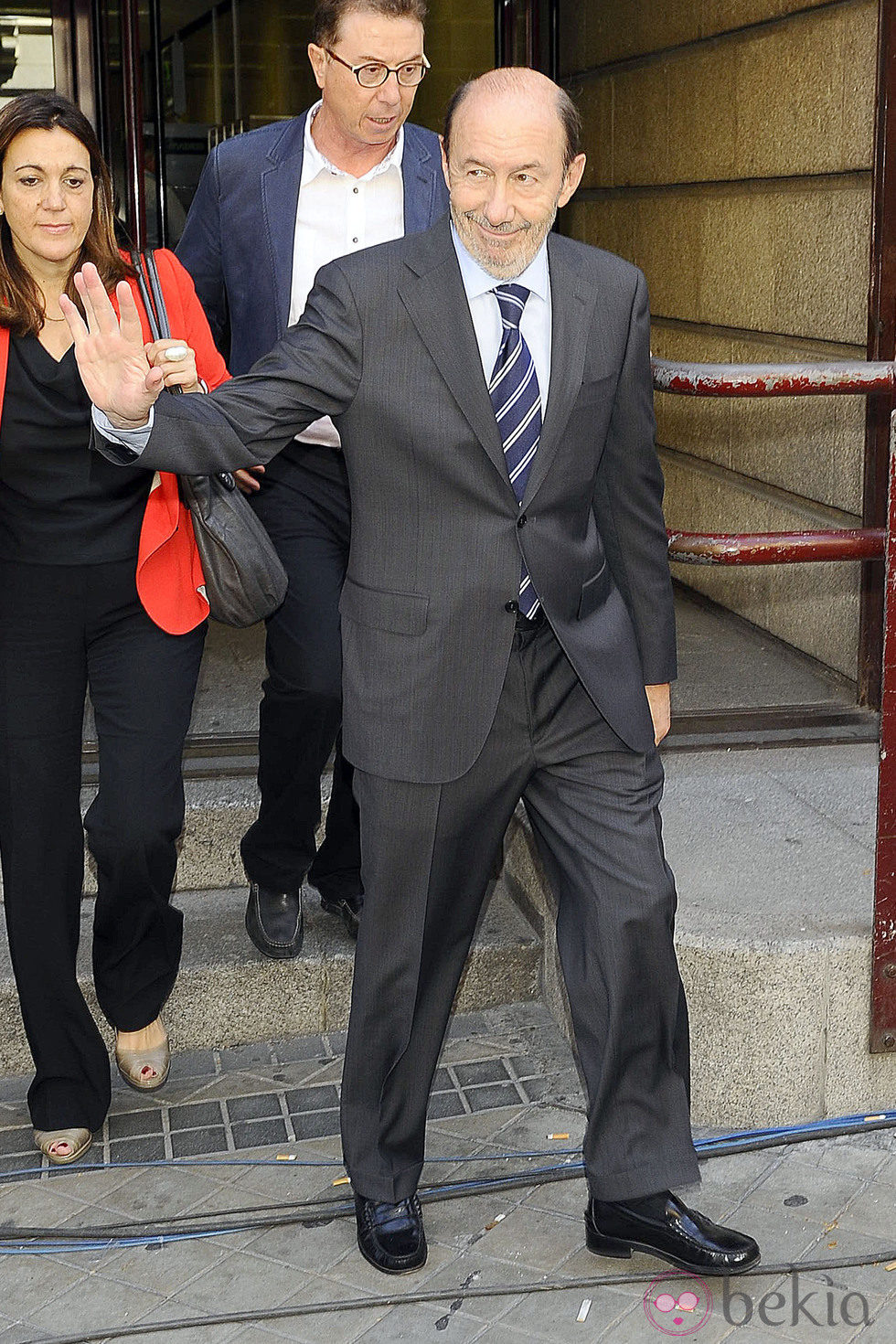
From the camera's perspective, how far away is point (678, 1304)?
10.2 ft

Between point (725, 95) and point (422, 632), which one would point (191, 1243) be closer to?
point (422, 632)

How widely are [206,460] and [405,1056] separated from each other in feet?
3.92

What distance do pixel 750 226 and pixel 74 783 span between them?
150 inches

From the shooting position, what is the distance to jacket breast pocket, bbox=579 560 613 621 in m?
3.07

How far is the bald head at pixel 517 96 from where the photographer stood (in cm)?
283

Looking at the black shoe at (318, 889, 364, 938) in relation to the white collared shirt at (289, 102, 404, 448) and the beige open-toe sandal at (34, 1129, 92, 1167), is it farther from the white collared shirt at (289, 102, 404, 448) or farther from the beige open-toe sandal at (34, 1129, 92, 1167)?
the white collared shirt at (289, 102, 404, 448)

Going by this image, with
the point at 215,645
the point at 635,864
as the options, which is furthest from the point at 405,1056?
the point at 215,645

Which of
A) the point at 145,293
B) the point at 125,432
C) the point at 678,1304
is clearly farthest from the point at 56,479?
the point at 678,1304

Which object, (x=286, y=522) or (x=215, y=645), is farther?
(x=215, y=645)

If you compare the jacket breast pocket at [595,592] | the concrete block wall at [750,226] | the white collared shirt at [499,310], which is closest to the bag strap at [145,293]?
the white collared shirt at [499,310]

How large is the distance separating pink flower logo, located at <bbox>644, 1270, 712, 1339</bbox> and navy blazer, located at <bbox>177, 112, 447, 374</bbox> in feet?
6.99

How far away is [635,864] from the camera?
3029 millimetres

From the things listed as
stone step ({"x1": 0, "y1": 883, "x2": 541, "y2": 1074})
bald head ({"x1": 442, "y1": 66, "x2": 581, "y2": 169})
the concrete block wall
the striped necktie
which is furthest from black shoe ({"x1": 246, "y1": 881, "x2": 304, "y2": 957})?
the concrete block wall

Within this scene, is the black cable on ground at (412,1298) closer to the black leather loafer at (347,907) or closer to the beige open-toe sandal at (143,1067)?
the beige open-toe sandal at (143,1067)
